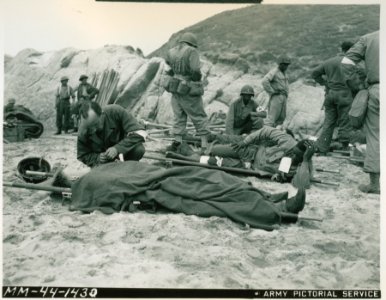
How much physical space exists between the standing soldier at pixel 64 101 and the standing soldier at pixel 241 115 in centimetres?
327

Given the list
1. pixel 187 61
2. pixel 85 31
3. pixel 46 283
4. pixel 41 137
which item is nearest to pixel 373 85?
pixel 187 61

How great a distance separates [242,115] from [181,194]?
270 centimetres

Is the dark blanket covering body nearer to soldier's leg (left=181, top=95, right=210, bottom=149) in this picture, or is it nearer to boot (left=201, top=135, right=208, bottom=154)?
boot (left=201, top=135, right=208, bottom=154)

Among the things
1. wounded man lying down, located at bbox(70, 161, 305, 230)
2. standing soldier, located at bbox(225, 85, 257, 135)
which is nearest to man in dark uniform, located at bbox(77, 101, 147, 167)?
wounded man lying down, located at bbox(70, 161, 305, 230)

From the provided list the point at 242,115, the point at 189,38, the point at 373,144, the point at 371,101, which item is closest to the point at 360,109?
the point at 371,101

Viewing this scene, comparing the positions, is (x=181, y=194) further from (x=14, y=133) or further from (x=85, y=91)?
(x=85, y=91)

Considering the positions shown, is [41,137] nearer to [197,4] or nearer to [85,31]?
[85,31]

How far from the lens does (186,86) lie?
29.0 feet

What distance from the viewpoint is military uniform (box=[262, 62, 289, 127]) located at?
9.84 meters

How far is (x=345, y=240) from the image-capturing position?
20.7 feet

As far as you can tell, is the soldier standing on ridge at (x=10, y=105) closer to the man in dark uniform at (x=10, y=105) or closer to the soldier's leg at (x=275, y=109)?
the man in dark uniform at (x=10, y=105)

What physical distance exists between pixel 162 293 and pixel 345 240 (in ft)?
6.60

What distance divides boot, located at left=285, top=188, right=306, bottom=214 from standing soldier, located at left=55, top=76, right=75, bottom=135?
538 cm

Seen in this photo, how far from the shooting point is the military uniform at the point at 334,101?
9180 millimetres
